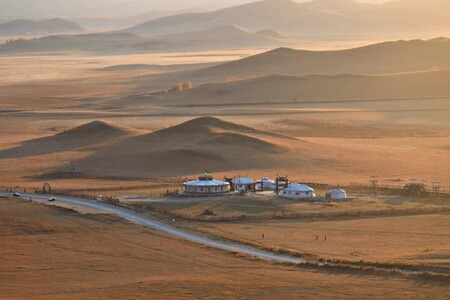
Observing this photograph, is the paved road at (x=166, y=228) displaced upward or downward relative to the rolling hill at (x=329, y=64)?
downward

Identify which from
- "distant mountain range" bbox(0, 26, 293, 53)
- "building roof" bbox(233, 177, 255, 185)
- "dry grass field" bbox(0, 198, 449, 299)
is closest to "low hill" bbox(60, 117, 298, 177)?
"building roof" bbox(233, 177, 255, 185)

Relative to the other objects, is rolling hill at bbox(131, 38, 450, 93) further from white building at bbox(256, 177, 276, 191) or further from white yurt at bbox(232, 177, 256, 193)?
white yurt at bbox(232, 177, 256, 193)

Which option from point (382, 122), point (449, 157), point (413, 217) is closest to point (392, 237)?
point (413, 217)

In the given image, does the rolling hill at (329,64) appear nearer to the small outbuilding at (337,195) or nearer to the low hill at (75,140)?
the low hill at (75,140)

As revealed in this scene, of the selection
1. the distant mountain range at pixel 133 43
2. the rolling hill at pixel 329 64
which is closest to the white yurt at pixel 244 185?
the rolling hill at pixel 329 64

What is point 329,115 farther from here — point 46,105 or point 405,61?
point 405,61

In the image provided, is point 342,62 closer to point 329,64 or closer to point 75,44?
point 329,64
